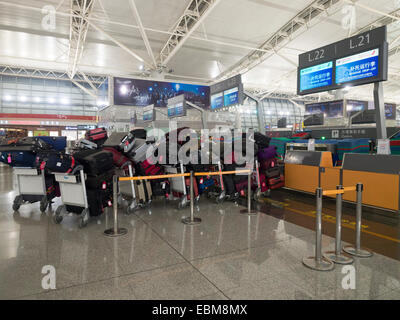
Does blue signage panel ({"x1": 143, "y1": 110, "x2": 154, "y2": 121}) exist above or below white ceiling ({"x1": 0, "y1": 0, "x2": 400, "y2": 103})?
below

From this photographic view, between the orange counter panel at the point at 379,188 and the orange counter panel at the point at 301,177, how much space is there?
0.95m

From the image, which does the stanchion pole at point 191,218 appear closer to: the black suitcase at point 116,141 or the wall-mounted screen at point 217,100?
the black suitcase at point 116,141

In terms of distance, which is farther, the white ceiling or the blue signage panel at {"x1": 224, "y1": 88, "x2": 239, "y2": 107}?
the white ceiling

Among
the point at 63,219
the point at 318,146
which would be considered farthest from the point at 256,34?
the point at 63,219

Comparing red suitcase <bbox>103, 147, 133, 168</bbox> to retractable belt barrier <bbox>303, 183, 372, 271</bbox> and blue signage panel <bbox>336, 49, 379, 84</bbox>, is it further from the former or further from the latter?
blue signage panel <bbox>336, 49, 379, 84</bbox>

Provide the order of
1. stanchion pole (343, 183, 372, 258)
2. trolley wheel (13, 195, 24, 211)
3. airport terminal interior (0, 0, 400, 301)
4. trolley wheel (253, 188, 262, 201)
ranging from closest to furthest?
1. airport terminal interior (0, 0, 400, 301)
2. stanchion pole (343, 183, 372, 258)
3. trolley wheel (13, 195, 24, 211)
4. trolley wheel (253, 188, 262, 201)

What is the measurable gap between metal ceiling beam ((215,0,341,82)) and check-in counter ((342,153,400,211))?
14180 mm

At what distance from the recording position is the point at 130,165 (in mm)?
5254

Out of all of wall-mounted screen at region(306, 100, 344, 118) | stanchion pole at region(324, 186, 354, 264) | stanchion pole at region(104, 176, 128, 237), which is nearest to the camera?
stanchion pole at region(324, 186, 354, 264)

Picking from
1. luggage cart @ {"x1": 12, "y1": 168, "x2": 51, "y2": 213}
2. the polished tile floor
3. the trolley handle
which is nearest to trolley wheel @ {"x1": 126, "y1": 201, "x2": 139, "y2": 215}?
the polished tile floor

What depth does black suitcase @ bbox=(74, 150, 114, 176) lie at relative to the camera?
4398 millimetres

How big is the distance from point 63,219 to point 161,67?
1797 centimetres

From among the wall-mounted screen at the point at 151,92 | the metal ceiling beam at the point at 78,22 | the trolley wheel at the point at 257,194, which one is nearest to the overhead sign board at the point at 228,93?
the trolley wheel at the point at 257,194

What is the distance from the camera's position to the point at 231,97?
9.45 metres
